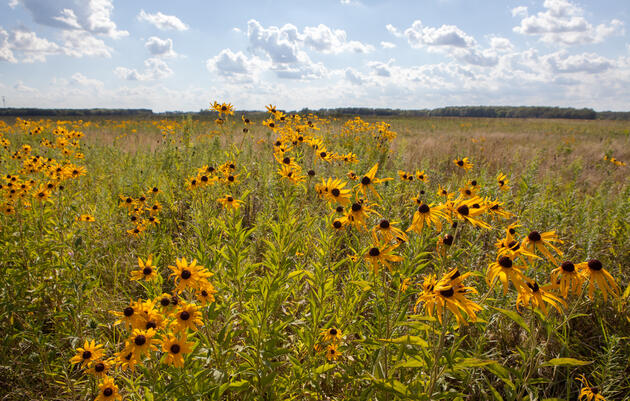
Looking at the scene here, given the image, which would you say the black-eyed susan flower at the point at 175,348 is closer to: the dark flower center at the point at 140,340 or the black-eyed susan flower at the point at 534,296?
the dark flower center at the point at 140,340

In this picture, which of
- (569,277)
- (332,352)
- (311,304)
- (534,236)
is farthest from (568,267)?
(332,352)

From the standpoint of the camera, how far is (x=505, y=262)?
119cm

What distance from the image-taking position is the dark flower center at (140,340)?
1.35m

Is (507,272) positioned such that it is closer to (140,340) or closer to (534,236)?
(534,236)

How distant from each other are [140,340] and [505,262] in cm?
156

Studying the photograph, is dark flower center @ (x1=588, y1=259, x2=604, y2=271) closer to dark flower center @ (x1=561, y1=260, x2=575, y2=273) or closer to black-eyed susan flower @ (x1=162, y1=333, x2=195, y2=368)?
dark flower center @ (x1=561, y1=260, x2=575, y2=273)

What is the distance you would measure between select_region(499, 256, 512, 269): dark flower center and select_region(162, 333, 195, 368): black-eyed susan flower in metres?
1.35

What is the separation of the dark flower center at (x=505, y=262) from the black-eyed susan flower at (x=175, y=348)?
53.3 inches

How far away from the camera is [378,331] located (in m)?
1.66

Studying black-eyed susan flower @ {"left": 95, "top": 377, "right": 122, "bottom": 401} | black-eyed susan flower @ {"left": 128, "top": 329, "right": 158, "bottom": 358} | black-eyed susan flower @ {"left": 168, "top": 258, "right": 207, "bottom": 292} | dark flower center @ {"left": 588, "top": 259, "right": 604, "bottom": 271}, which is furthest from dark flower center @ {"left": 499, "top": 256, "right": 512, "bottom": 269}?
black-eyed susan flower @ {"left": 95, "top": 377, "right": 122, "bottom": 401}

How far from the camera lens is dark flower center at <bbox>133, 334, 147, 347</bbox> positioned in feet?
4.44

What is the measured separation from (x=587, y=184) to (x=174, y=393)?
27.6 feet

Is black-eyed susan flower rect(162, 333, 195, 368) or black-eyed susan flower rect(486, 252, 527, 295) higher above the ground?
black-eyed susan flower rect(486, 252, 527, 295)

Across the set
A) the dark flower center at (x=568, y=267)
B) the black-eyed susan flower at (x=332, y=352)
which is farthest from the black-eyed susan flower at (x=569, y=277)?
the black-eyed susan flower at (x=332, y=352)
